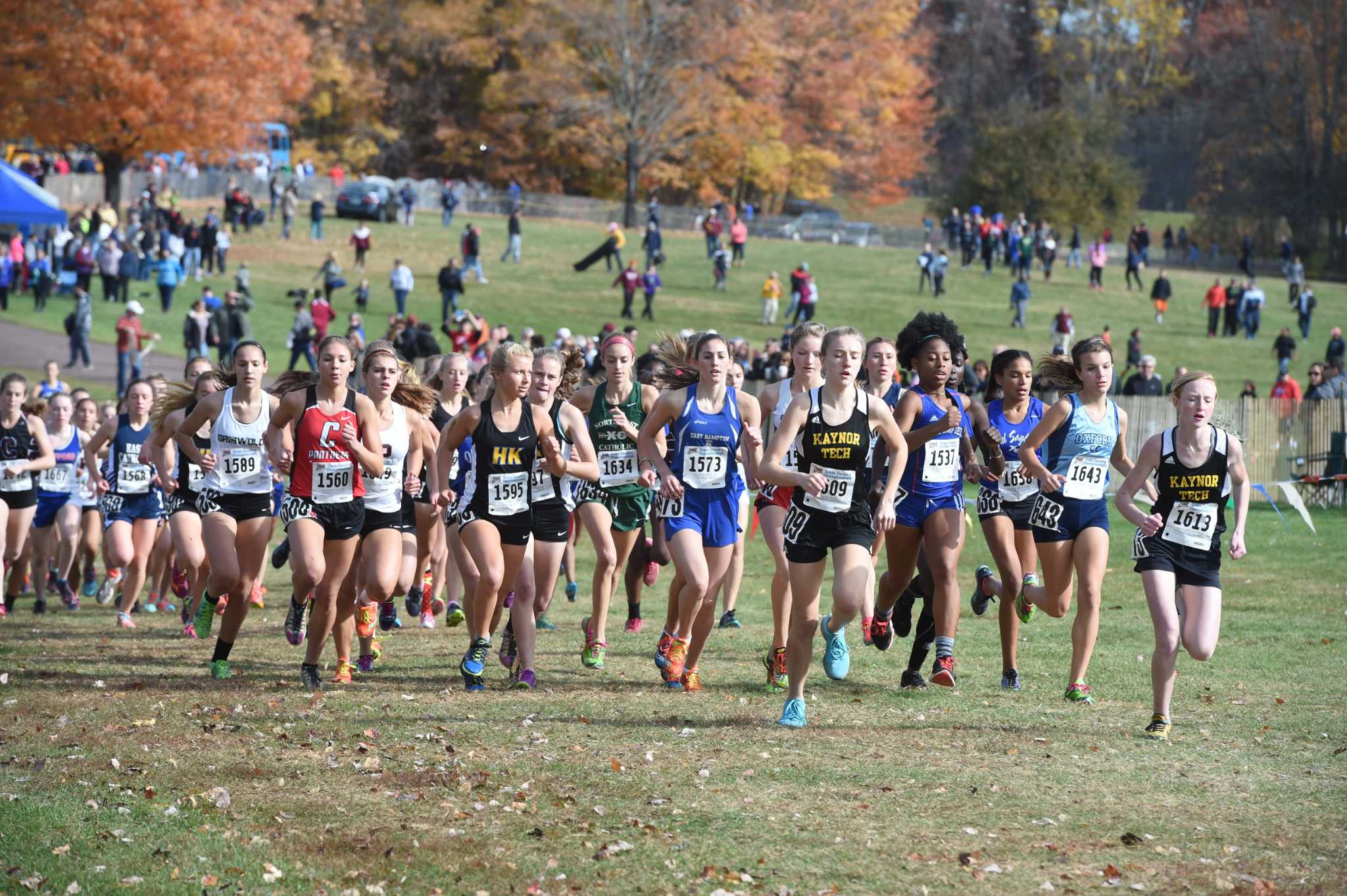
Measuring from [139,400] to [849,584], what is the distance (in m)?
7.36

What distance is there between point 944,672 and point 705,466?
1855 mm

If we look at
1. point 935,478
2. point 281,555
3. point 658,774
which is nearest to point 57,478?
point 281,555

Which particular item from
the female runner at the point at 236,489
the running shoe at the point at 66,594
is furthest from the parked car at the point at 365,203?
the female runner at the point at 236,489

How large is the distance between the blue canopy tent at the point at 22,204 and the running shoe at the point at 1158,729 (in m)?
19.3

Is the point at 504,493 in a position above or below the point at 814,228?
below

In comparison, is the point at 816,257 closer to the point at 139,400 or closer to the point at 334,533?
the point at 139,400

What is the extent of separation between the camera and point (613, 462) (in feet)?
36.6

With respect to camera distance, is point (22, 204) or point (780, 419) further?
point (22, 204)

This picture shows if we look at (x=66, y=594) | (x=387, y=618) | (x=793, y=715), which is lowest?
(x=66, y=594)

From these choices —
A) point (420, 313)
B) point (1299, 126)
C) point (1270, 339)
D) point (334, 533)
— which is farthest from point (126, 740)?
point (1299, 126)

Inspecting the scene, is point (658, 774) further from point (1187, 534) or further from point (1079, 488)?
point (1079, 488)

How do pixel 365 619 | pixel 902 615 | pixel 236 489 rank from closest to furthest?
1. pixel 236 489
2. pixel 365 619
3. pixel 902 615

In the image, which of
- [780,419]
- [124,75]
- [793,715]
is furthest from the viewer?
[124,75]

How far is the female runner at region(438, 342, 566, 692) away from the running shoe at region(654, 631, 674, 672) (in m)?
1.05
